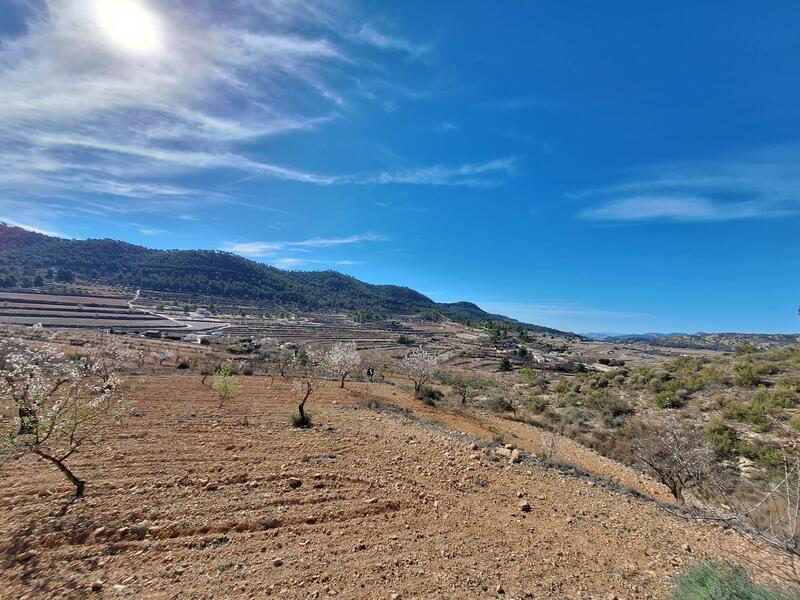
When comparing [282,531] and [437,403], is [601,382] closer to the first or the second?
[437,403]

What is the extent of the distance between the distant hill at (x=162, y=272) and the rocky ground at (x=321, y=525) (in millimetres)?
110046

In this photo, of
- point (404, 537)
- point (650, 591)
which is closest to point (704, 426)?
point (650, 591)

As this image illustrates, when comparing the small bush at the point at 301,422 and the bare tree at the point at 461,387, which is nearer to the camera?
the small bush at the point at 301,422

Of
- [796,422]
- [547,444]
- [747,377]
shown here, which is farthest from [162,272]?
[796,422]

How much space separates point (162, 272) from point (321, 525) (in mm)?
146515

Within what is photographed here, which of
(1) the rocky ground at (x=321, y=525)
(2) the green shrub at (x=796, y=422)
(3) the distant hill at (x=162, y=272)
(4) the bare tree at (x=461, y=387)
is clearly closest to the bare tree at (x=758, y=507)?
(1) the rocky ground at (x=321, y=525)

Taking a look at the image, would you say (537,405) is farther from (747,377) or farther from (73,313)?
(73,313)

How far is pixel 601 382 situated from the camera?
3212 cm

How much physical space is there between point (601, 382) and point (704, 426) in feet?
45.8

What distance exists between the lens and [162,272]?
12850cm

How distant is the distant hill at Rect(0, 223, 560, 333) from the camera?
107m

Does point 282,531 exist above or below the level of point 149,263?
below

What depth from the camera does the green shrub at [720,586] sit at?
15.2 feet

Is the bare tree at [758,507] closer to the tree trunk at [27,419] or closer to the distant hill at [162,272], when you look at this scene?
the tree trunk at [27,419]
